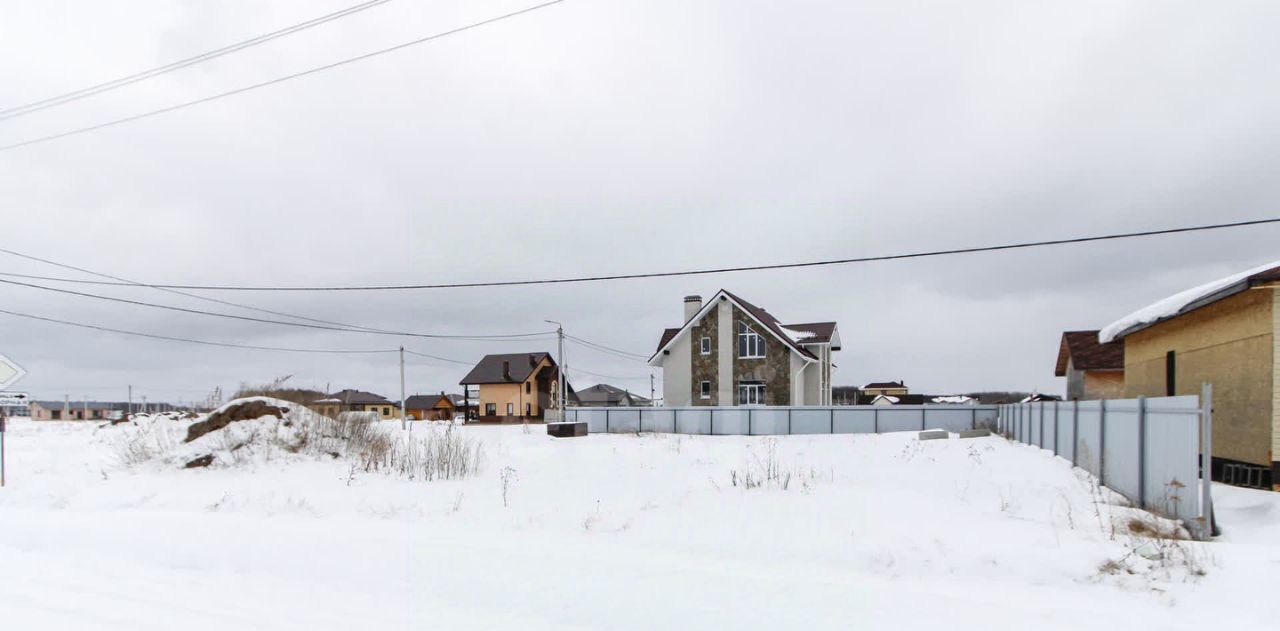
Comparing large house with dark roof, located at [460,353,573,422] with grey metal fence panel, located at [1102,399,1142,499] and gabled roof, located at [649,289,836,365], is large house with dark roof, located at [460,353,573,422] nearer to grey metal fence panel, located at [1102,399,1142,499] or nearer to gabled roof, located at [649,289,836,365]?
gabled roof, located at [649,289,836,365]

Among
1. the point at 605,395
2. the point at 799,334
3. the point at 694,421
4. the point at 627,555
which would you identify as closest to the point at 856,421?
the point at 694,421

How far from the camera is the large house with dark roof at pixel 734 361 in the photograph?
3691 centimetres

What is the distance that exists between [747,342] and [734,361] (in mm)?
1249

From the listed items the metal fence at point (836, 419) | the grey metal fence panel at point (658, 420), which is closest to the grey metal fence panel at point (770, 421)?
the metal fence at point (836, 419)

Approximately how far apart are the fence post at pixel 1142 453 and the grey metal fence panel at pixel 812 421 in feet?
69.8

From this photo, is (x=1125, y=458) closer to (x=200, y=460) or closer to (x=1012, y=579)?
(x=1012, y=579)

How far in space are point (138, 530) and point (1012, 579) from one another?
1189cm

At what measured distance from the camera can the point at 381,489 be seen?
13.5 m

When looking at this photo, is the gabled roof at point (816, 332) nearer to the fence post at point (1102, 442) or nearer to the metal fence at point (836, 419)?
the metal fence at point (836, 419)

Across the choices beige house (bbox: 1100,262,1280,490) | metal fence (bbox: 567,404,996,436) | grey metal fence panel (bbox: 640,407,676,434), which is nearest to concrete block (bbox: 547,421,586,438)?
grey metal fence panel (bbox: 640,407,676,434)

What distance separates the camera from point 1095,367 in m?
31.0

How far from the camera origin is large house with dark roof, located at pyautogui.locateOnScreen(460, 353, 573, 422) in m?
62.1

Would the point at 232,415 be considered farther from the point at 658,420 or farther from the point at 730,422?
the point at 730,422

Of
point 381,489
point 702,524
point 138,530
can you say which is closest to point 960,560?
point 702,524
